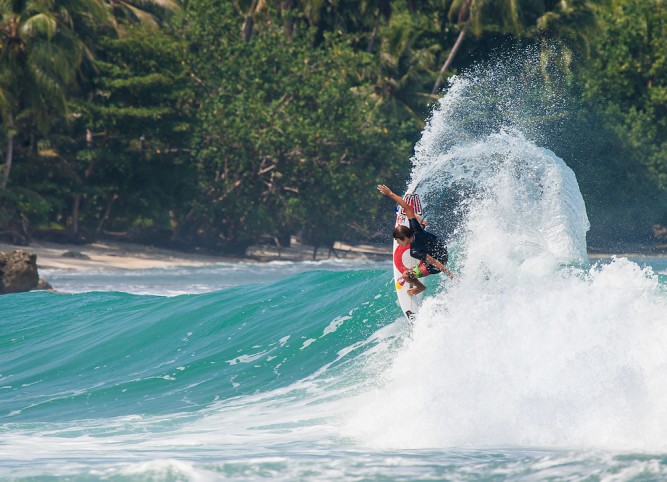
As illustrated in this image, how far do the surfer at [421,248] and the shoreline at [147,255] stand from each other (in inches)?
816

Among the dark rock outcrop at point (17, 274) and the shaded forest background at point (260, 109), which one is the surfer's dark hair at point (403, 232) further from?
the shaded forest background at point (260, 109)

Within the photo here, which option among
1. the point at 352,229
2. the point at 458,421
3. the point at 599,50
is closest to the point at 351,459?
the point at 458,421

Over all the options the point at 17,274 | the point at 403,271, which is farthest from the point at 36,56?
the point at 403,271

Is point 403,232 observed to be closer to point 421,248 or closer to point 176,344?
point 421,248

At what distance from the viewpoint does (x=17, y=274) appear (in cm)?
2091

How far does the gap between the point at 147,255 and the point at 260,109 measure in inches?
251

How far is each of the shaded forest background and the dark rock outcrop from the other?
8.60 meters

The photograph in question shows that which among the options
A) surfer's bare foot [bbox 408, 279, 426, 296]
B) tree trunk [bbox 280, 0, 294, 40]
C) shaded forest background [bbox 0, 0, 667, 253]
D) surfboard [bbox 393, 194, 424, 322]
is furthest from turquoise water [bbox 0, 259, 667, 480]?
tree trunk [bbox 280, 0, 294, 40]

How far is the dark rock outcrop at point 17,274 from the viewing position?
20.8 metres

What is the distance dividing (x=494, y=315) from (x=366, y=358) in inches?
96.9

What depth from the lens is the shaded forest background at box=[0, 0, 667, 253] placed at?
1289 inches

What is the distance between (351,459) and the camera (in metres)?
7.57

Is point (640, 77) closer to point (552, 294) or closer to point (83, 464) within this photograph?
point (552, 294)

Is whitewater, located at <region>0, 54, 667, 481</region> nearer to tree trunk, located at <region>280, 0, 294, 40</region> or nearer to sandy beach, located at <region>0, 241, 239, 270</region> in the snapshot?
sandy beach, located at <region>0, 241, 239, 270</region>
